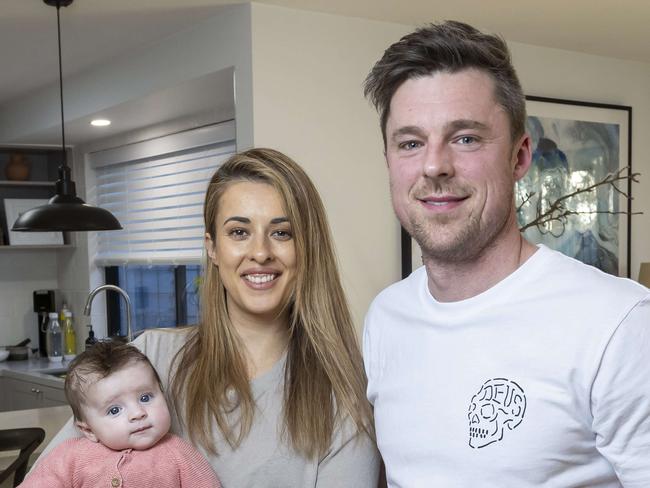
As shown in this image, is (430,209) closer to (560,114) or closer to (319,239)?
Result: (319,239)

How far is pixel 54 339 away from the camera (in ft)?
17.6

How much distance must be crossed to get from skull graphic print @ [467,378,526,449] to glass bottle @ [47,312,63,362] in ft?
14.6

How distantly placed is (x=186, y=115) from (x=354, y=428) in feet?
11.0

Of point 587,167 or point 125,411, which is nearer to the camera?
point 125,411

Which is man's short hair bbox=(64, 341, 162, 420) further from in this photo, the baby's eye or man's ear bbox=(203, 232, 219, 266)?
man's ear bbox=(203, 232, 219, 266)

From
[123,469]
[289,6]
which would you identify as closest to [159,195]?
[289,6]

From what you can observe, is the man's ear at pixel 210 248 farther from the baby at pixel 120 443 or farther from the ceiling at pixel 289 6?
the ceiling at pixel 289 6

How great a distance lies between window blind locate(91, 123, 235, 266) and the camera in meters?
4.68

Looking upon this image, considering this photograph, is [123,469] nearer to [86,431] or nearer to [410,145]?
[86,431]

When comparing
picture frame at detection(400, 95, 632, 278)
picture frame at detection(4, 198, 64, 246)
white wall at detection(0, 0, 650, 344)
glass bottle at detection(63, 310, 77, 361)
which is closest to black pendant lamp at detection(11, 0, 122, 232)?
white wall at detection(0, 0, 650, 344)

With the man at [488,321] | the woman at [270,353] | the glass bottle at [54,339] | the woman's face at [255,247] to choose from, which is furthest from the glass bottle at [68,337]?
the man at [488,321]

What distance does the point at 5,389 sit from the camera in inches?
199

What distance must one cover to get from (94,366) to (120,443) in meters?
0.17

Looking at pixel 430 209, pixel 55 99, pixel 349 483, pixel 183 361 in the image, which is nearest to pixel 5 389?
pixel 55 99
